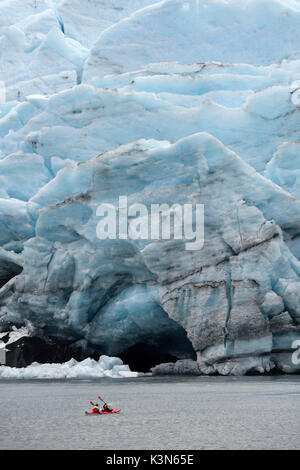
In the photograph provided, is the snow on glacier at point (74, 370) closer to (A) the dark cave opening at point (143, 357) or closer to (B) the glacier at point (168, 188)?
(B) the glacier at point (168, 188)

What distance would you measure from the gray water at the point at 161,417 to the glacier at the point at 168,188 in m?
2.54

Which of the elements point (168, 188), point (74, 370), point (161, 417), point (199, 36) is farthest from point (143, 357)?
point (161, 417)

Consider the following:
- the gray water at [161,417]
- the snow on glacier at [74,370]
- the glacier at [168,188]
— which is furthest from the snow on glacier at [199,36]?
the gray water at [161,417]

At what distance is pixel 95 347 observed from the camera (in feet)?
79.2

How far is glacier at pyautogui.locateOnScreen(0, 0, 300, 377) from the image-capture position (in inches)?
763

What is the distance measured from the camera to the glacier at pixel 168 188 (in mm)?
19391

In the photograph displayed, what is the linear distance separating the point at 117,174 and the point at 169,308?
15.3ft

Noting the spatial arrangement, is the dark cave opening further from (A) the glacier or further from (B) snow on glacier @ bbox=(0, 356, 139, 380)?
(B) snow on glacier @ bbox=(0, 356, 139, 380)

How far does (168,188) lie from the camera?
67.6 feet

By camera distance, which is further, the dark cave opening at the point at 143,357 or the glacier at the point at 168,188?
the dark cave opening at the point at 143,357

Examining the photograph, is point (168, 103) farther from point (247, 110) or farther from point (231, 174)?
point (231, 174)

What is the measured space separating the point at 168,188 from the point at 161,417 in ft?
32.4

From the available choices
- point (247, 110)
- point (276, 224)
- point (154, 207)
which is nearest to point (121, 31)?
point (247, 110)

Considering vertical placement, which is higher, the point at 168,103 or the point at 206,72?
the point at 206,72
